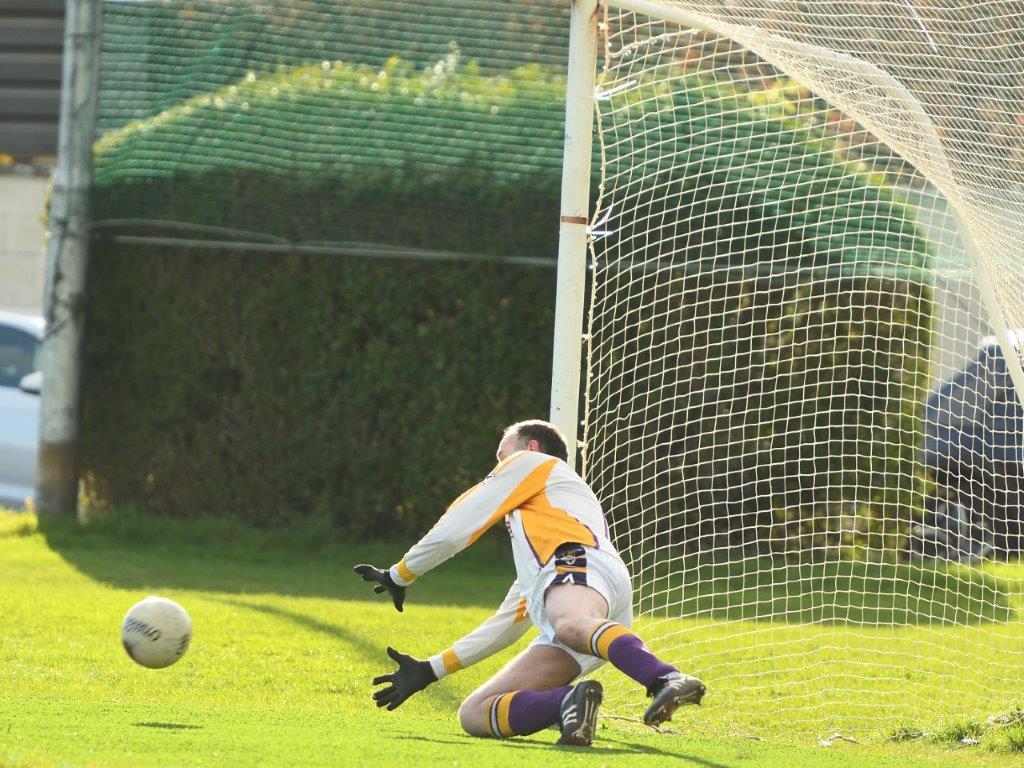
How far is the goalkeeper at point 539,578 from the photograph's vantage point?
19.9ft

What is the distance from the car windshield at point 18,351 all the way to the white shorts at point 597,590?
10256 mm

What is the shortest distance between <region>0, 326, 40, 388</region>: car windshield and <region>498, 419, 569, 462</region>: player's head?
32.2 feet

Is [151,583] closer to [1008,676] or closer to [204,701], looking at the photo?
[204,701]

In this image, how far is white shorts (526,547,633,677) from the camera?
622 cm

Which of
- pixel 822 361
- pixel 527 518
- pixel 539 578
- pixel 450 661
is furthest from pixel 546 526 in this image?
pixel 822 361

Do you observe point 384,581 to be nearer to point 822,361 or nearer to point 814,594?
point 814,594

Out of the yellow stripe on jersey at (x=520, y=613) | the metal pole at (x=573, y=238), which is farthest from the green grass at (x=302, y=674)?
the metal pole at (x=573, y=238)

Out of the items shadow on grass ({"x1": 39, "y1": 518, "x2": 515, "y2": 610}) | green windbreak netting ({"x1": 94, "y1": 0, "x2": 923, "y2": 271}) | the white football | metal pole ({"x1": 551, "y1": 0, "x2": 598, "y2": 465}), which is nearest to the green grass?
shadow on grass ({"x1": 39, "y1": 518, "x2": 515, "y2": 610})

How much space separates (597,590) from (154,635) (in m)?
1.95

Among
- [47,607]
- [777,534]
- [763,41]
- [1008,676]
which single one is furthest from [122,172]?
[1008,676]

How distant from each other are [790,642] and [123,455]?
729 cm

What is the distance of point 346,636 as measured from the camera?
30.6 ft

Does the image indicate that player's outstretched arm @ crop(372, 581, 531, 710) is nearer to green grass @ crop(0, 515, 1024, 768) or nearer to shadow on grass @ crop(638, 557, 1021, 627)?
green grass @ crop(0, 515, 1024, 768)

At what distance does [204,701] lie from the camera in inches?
286
